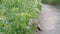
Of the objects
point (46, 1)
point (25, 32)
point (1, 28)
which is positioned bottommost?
point (46, 1)

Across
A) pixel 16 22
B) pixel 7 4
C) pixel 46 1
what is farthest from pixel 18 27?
→ pixel 46 1

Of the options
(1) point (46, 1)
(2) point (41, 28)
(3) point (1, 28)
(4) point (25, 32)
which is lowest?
(1) point (46, 1)

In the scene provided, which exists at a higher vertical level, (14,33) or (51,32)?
(14,33)

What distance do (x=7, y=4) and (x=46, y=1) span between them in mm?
16309

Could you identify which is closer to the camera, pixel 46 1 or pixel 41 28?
pixel 41 28

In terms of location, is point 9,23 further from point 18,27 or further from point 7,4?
point 7,4

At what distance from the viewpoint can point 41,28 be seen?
8.94 meters

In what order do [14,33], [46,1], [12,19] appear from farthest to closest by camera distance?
[46,1] < [12,19] < [14,33]

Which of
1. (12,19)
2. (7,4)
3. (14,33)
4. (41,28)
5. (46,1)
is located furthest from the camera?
(46,1)

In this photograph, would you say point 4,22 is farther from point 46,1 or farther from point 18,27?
point 46,1

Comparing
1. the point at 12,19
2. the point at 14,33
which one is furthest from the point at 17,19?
the point at 14,33

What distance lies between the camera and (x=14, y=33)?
569cm

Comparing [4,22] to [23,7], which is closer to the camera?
[4,22]

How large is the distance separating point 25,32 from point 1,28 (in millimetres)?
988
